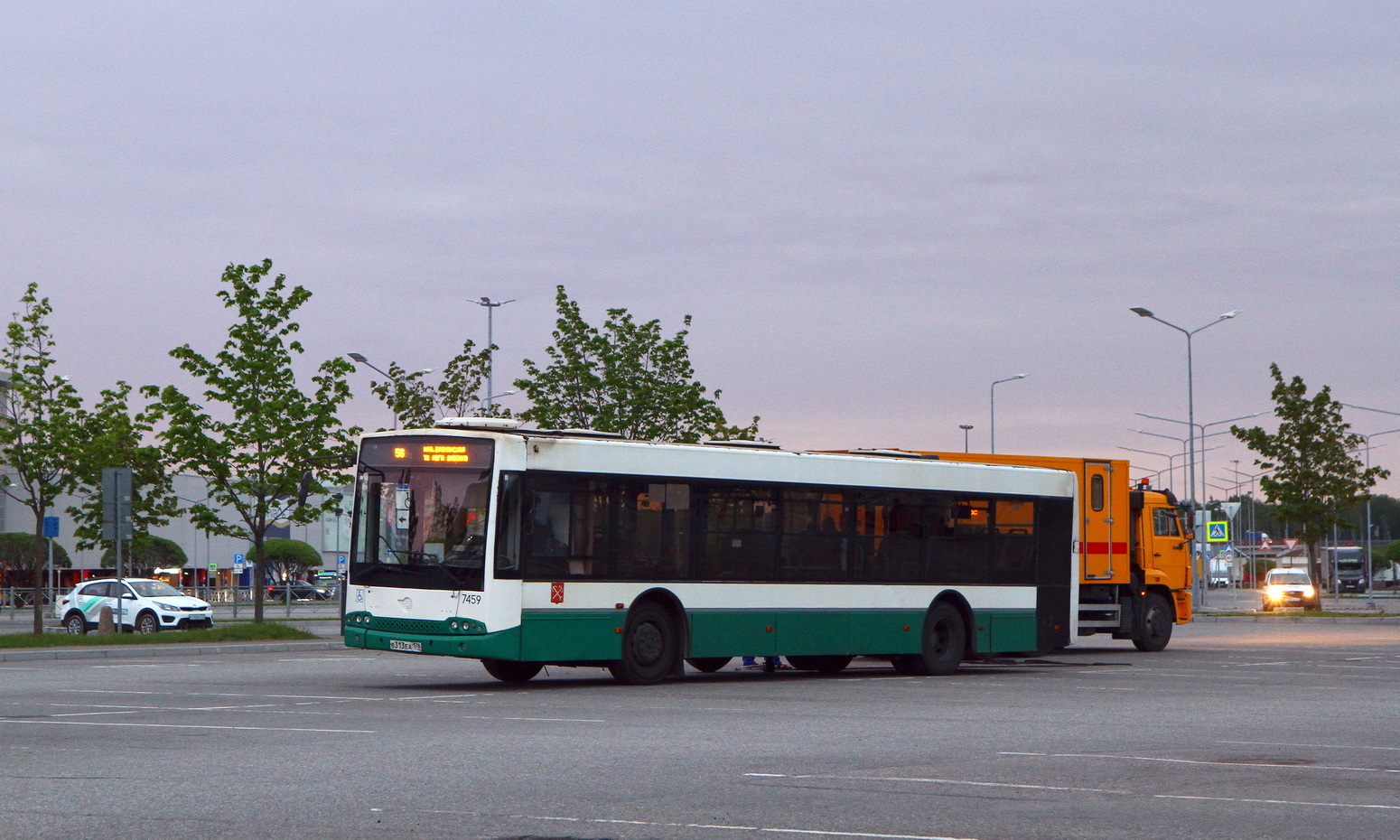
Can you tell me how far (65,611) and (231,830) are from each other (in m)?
Result: 35.6

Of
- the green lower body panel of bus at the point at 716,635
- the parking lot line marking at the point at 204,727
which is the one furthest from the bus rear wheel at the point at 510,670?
the parking lot line marking at the point at 204,727

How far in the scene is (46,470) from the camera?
119ft

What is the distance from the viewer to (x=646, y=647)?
20750 mm

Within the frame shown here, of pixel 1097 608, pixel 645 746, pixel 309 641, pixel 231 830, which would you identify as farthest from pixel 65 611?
pixel 231 830

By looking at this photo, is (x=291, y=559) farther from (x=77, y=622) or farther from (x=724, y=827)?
(x=724, y=827)

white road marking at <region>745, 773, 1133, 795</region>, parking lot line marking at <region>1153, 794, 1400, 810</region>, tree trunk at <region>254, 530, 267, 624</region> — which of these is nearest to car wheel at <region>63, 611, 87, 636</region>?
tree trunk at <region>254, 530, 267, 624</region>

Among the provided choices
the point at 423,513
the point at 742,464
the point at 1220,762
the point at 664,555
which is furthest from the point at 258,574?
the point at 1220,762

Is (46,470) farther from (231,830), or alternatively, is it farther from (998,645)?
(231,830)

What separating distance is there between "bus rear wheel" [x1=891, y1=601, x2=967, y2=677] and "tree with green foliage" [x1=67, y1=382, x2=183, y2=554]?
60.2ft

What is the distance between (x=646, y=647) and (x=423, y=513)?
3050 millimetres

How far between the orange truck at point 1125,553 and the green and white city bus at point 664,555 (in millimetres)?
3109

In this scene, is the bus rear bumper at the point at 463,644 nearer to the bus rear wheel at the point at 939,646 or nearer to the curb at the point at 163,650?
the bus rear wheel at the point at 939,646

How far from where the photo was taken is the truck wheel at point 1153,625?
1188 inches

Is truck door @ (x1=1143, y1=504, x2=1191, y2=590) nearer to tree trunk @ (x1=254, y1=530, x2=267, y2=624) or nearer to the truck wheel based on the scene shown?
the truck wheel
